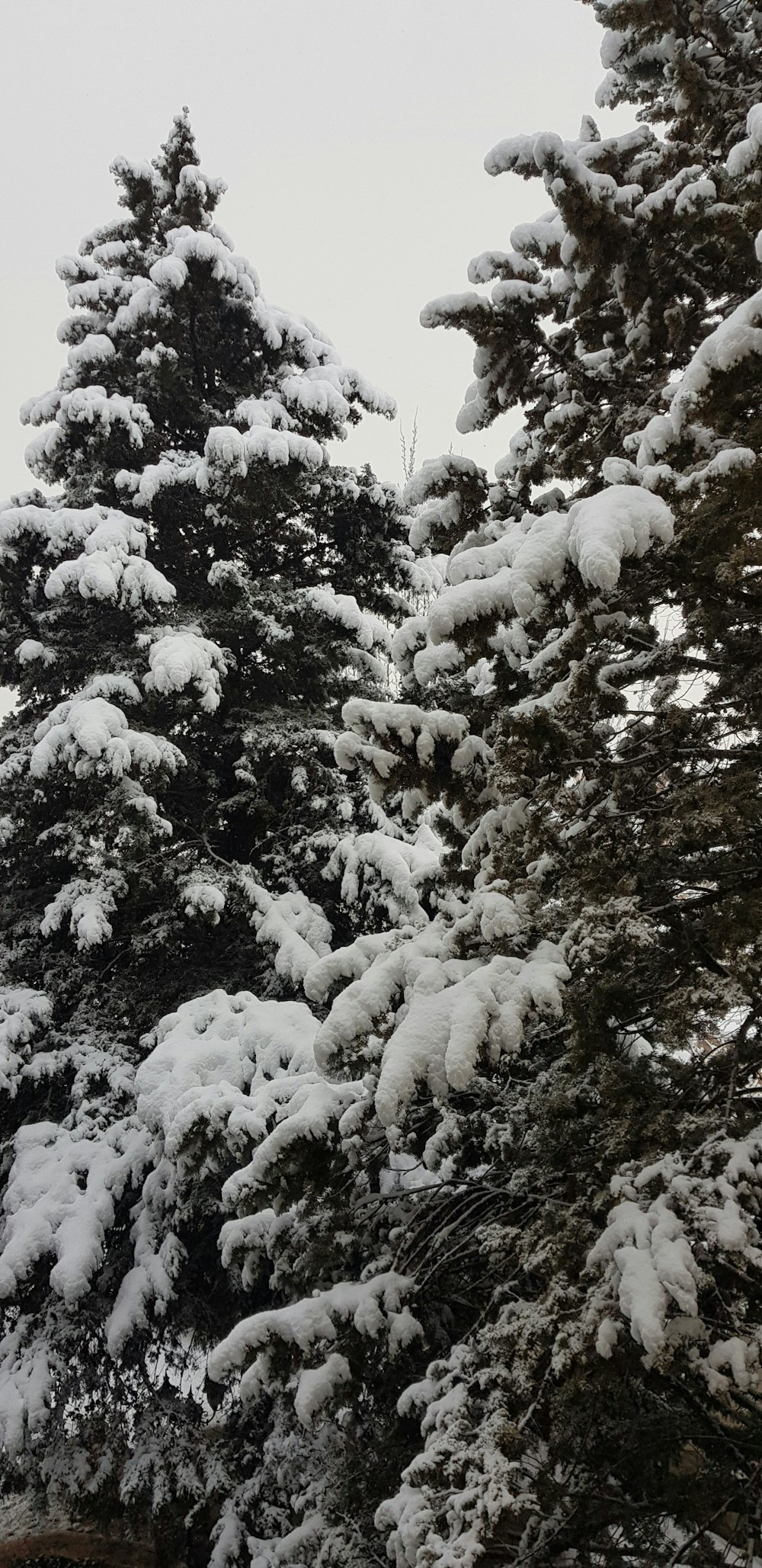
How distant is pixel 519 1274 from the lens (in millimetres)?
3508

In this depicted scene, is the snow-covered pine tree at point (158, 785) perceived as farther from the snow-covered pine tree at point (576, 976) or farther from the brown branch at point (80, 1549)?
the snow-covered pine tree at point (576, 976)

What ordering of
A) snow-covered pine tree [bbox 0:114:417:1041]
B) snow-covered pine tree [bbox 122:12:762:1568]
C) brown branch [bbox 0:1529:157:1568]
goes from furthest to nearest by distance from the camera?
1. snow-covered pine tree [bbox 0:114:417:1041]
2. brown branch [bbox 0:1529:157:1568]
3. snow-covered pine tree [bbox 122:12:762:1568]

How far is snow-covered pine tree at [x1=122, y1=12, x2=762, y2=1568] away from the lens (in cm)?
243

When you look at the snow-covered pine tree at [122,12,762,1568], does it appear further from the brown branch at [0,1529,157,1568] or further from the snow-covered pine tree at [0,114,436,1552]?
the brown branch at [0,1529,157,1568]

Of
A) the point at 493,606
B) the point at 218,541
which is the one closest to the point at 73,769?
the point at 218,541

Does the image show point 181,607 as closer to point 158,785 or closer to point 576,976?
point 158,785

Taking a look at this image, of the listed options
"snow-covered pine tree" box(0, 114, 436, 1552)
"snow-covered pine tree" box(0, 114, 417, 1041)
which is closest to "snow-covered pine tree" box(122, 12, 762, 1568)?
"snow-covered pine tree" box(0, 114, 436, 1552)

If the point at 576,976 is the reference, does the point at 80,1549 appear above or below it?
below

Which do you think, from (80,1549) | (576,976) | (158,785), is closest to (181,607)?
(158,785)

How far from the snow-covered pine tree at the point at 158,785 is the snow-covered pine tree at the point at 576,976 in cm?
140

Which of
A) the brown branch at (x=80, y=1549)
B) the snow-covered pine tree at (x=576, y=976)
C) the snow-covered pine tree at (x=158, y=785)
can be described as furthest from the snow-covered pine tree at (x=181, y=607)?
the brown branch at (x=80, y=1549)

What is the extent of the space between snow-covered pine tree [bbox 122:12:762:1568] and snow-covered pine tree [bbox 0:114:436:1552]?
140 centimetres

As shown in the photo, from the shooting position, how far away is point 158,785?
659cm

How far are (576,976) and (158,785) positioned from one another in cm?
433
